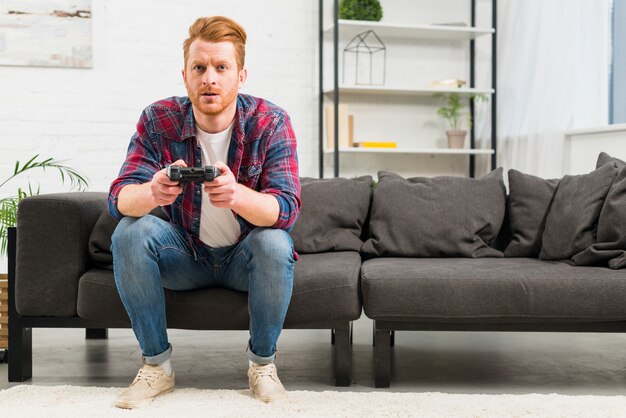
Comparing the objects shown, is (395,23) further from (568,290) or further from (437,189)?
(568,290)

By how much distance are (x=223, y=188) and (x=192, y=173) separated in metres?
0.09

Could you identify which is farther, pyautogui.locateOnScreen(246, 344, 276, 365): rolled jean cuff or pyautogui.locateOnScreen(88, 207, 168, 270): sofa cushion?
pyautogui.locateOnScreen(88, 207, 168, 270): sofa cushion

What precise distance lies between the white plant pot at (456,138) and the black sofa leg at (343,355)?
255 cm

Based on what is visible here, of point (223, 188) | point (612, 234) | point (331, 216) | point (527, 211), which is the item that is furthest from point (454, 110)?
point (223, 188)

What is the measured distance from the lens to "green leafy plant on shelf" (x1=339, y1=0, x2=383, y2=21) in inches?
182

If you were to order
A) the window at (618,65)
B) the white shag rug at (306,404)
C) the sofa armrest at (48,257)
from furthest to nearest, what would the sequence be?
1. the window at (618,65)
2. the sofa armrest at (48,257)
3. the white shag rug at (306,404)

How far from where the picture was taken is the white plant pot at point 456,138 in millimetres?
4824

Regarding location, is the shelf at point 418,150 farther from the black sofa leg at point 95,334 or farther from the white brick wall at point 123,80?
the black sofa leg at point 95,334

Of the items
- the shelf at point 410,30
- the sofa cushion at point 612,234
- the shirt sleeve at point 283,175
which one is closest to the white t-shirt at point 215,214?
the shirt sleeve at point 283,175

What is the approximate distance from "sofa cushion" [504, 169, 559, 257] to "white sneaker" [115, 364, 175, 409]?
1.43m

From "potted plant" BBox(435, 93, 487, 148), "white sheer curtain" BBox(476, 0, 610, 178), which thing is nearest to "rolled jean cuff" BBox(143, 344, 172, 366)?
"white sheer curtain" BBox(476, 0, 610, 178)

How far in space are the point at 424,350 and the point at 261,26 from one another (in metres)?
2.39

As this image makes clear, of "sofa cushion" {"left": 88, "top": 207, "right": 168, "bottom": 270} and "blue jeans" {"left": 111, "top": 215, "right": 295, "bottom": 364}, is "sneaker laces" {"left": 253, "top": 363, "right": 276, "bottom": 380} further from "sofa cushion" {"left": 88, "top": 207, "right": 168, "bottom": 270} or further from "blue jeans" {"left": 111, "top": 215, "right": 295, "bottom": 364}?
"sofa cushion" {"left": 88, "top": 207, "right": 168, "bottom": 270}

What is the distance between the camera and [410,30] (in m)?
4.74
